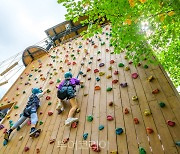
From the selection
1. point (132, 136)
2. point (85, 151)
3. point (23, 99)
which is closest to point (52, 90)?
point (23, 99)

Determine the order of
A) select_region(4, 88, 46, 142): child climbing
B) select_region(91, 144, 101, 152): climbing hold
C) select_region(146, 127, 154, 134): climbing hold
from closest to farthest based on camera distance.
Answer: select_region(146, 127, 154, 134): climbing hold → select_region(91, 144, 101, 152): climbing hold → select_region(4, 88, 46, 142): child climbing

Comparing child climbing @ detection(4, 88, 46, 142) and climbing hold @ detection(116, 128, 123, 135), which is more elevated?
child climbing @ detection(4, 88, 46, 142)

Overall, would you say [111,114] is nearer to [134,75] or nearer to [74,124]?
[74,124]

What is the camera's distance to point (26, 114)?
5.57 m

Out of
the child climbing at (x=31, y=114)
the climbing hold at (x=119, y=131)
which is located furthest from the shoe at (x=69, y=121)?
the climbing hold at (x=119, y=131)

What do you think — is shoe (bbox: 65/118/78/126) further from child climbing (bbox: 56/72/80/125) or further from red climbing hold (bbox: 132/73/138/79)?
red climbing hold (bbox: 132/73/138/79)

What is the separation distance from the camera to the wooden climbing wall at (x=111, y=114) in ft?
11.5

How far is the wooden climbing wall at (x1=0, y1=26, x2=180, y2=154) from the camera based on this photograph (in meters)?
3.49

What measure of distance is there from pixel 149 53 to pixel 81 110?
6.99 feet

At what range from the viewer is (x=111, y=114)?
171 inches

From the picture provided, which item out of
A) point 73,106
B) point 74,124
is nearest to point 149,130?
point 74,124

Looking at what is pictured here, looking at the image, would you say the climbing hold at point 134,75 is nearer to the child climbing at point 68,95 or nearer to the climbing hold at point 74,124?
the child climbing at point 68,95

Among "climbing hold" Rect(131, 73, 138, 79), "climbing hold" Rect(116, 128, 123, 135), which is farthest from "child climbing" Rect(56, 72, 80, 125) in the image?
"climbing hold" Rect(131, 73, 138, 79)

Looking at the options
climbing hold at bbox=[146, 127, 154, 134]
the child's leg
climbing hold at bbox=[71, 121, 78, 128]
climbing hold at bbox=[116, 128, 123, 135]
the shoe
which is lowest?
climbing hold at bbox=[146, 127, 154, 134]
